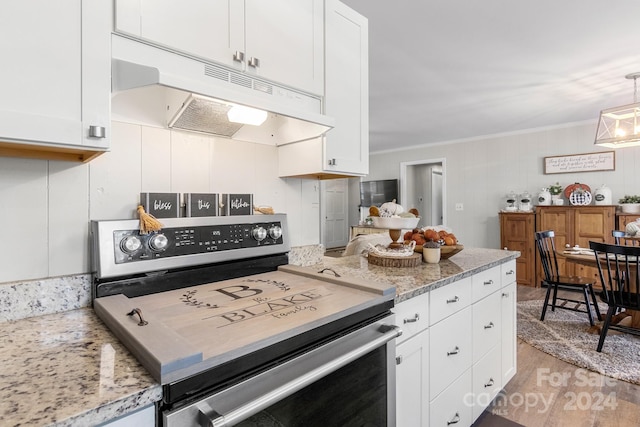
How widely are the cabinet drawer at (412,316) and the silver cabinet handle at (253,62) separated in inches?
40.3

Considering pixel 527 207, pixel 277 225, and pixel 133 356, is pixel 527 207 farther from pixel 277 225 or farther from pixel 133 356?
pixel 133 356

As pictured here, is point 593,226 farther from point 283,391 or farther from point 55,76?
point 55,76

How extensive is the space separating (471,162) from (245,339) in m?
6.03

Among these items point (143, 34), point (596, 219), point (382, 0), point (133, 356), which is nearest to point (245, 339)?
point (133, 356)

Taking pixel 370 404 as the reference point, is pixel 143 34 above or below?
above

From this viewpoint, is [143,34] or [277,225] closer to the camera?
[143,34]

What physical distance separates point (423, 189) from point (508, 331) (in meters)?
5.75

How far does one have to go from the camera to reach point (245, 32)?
122cm

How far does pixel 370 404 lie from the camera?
106cm

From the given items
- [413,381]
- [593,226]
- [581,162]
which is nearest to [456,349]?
[413,381]

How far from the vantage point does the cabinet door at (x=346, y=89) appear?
1.55 metres

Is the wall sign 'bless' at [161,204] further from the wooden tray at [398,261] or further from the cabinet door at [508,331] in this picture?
the cabinet door at [508,331]

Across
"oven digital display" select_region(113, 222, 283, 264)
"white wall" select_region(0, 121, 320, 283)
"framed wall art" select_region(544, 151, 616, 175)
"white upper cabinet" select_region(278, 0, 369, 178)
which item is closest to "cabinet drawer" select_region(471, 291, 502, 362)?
"white upper cabinet" select_region(278, 0, 369, 178)

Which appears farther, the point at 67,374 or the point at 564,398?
the point at 564,398
